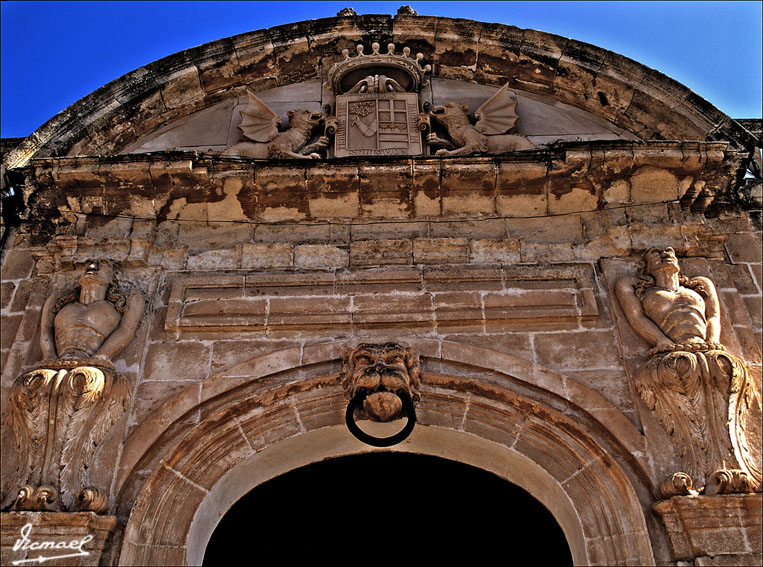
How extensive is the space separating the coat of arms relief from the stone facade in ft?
0.12

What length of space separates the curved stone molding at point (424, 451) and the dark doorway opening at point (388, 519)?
1.11 meters

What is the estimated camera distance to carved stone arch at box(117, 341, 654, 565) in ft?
13.9

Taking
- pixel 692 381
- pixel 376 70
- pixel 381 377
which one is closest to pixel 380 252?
pixel 381 377

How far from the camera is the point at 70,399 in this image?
444 cm

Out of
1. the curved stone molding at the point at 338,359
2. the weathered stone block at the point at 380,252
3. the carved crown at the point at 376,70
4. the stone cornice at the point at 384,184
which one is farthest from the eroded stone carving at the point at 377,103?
the curved stone molding at the point at 338,359

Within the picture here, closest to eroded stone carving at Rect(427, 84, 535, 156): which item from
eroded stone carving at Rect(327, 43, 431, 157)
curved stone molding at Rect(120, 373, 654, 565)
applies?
eroded stone carving at Rect(327, 43, 431, 157)

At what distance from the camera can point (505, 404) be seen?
4617mm

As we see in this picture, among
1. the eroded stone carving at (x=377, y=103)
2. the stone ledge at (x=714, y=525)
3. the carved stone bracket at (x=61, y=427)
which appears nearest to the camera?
the stone ledge at (x=714, y=525)

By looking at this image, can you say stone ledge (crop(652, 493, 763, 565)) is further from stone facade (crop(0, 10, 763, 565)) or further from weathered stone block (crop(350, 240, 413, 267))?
weathered stone block (crop(350, 240, 413, 267))

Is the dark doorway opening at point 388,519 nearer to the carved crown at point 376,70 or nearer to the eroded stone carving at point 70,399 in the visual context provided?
the eroded stone carving at point 70,399

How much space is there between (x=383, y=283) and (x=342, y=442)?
3.27ft

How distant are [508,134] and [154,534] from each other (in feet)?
11.8

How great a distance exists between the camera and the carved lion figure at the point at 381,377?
445 cm

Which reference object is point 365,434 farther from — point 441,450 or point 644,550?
point 644,550
